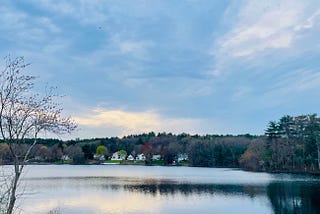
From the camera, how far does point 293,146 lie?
62406 millimetres

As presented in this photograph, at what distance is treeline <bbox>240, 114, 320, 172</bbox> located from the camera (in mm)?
58594

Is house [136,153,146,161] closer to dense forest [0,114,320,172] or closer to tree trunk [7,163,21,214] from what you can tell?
dense forest [0,114,320,172]

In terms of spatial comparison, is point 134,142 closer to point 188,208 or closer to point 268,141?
point 268,141

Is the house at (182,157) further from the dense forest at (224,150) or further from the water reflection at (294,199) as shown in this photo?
the water reflection at (294,199)

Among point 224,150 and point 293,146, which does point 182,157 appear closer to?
point 224,150

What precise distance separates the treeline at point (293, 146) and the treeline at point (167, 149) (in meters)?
20.8

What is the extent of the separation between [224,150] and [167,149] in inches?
916

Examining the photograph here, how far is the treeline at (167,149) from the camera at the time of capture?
95.1m

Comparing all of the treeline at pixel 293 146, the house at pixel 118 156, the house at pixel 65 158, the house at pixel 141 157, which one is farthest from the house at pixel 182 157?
the treeline at pixel 293 146

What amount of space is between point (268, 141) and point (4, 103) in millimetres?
62939

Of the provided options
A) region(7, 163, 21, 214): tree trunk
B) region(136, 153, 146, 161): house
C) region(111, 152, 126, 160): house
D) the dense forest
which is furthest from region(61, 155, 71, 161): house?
region(7, 163, 21, 214): tree trunk

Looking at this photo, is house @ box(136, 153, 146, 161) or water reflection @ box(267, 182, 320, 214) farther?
house @ box(136, 153, 146, 161)

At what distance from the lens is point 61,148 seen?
12000cm

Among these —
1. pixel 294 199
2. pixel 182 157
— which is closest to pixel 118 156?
pixel 182 157
